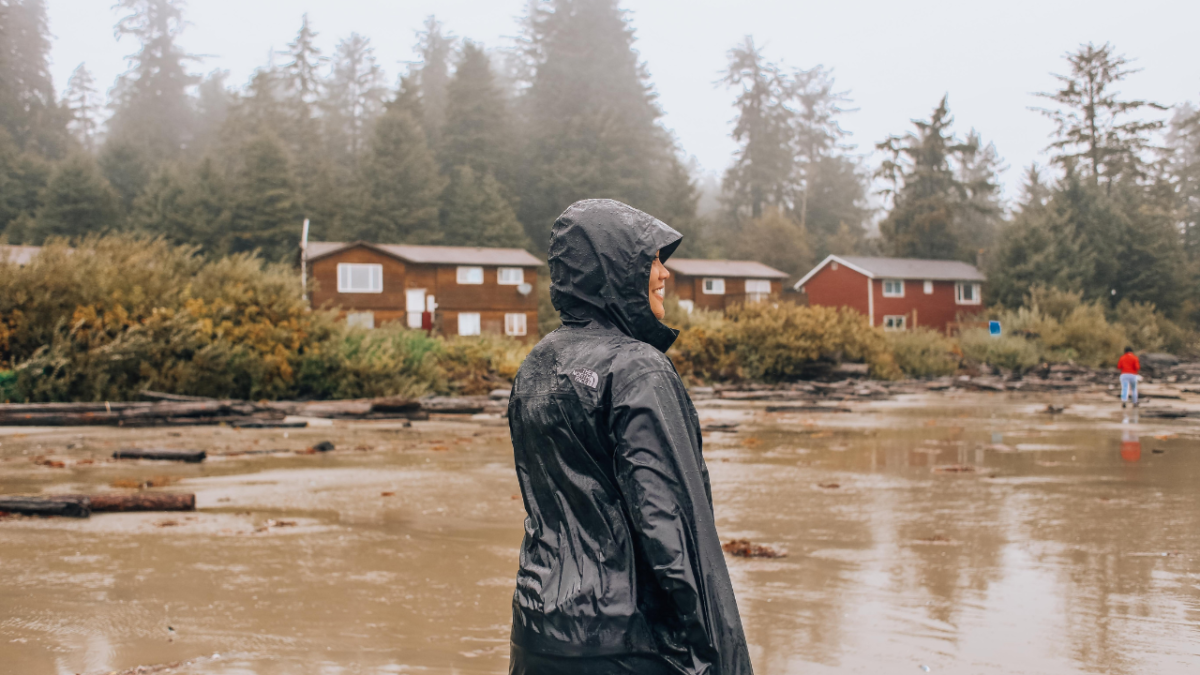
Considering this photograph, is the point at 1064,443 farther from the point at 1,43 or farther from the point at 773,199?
the point at 1,43

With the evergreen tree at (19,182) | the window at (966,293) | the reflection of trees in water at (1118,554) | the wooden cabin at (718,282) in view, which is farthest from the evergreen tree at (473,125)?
the reflection of trees in water at (1118,554)

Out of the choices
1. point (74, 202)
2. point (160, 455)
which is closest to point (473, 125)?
point (74, 202)

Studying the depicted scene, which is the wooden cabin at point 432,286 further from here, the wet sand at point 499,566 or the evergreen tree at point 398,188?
the wet sand at point 499,566

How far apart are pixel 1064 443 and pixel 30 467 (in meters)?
14.7

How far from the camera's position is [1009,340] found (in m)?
43.2

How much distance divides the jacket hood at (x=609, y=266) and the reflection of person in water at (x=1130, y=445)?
42.2ft

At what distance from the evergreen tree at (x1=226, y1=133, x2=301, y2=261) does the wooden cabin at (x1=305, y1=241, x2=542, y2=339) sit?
11.8 meters

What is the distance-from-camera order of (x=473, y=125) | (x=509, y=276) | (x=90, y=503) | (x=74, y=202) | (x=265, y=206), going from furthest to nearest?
(x=473, y=125) < (x=74, y=202) < (x=265, y=206) < (x=509, y=276) < (x=90, y=503)

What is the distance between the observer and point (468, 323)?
5159 centimetres

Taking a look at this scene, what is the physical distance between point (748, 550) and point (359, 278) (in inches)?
1733

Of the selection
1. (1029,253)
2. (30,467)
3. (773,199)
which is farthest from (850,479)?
(773,199)

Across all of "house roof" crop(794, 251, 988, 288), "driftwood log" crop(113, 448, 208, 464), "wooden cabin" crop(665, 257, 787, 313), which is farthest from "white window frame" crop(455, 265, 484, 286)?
"driftwood log" crop(113, 448, 208, 464)

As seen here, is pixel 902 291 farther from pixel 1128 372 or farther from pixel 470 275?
pixel 1128 372

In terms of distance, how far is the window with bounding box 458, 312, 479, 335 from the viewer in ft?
169
